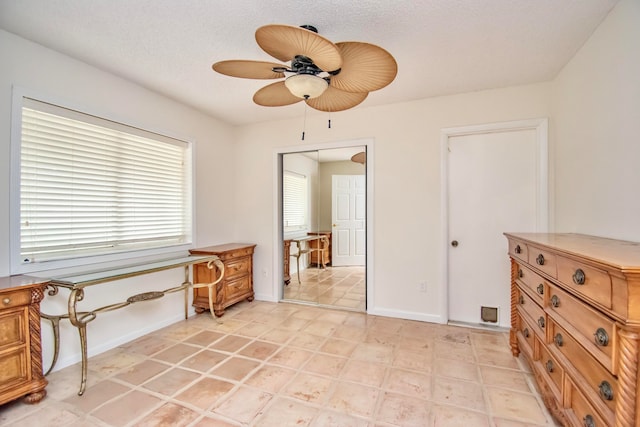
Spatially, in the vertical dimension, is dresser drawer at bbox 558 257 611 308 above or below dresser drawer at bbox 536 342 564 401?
above

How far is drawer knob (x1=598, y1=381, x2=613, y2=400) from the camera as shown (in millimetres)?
1049

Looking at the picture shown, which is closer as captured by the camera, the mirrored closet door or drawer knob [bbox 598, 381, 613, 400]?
drawer knob [bbox 598, 381, 613, 400]

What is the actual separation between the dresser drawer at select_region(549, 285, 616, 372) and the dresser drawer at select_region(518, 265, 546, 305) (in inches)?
7.7

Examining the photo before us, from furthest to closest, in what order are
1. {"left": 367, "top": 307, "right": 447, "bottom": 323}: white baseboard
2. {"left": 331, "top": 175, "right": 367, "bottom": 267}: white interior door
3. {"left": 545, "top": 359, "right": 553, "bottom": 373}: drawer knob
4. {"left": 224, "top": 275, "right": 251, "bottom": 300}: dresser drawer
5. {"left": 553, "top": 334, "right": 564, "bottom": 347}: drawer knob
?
{"left": 331, "top": 175, "right": 367, "bottom": 267}: white interior door
{"left": 224, "top": 275, "right": 251, "bottom": 300}: dresser drawer
{"left": 367, "top": 307, "right": 447, "bottom": 323}: white baseboard
{"left": 545, "top": 359, "right": 553, "bottom": 373}: drawer knob
{"left": 553, "top": 334, "right": 564, "bottom": 347}: drawer knob

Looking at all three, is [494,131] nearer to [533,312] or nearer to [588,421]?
[533,312]

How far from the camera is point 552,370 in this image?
157 centimetres

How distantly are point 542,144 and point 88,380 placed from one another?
4.24 m

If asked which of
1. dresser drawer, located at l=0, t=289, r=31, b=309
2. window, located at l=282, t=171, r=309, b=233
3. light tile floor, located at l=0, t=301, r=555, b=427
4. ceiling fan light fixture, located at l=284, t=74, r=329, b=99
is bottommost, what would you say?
light tile floor, located at l=0, t=301, r=555, b=427

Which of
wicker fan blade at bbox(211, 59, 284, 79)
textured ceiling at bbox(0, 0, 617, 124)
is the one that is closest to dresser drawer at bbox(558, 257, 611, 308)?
textured ceiling at bbox(0, 0, 617, 124)

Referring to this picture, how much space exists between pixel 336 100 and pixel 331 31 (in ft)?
1.44

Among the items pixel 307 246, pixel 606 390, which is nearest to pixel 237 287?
pixel 307 246

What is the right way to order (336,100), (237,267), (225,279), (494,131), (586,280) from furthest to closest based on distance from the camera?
(237,267)
(225,279)
(494,131)
(336,100)
(586,280)

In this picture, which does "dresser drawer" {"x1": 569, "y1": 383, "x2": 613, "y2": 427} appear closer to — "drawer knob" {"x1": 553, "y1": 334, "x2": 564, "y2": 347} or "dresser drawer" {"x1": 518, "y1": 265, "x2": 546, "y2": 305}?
"drawer knob" {"x1": 553, "y1": 334, "x2": 564, "y2": 347}

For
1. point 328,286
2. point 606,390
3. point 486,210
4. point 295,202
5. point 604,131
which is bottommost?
point 328,286
